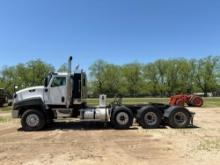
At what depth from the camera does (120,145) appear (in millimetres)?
12805

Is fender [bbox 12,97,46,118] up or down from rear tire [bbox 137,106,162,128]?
up

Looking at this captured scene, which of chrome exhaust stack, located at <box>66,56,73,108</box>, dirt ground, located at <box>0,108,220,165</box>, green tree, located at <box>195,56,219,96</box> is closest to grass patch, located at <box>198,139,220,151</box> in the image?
dirt ground, located at <box>0,108,220,165</box>

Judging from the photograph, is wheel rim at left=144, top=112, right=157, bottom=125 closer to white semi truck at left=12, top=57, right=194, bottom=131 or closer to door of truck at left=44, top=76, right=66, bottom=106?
white semi truck at left=12, top=57, right=194, bottom=131

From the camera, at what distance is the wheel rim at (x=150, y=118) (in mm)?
Result: 18406

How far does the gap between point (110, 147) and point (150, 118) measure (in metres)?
6.47

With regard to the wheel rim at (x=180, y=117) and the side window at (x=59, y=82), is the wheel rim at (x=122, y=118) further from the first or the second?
the side window at (x=59, y=82)

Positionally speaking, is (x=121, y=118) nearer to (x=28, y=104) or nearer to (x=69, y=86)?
(x=69, y=86)

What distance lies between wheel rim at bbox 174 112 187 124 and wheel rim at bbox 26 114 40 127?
23.2ft

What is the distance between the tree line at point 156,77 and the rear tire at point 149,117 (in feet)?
249

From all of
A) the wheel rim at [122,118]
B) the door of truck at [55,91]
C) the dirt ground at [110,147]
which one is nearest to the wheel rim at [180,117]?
the dirt ground at [110,147]

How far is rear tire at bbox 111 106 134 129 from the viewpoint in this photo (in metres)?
18.0

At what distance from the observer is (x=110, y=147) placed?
40.7 ft

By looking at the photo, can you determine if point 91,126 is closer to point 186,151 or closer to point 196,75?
point 186,151

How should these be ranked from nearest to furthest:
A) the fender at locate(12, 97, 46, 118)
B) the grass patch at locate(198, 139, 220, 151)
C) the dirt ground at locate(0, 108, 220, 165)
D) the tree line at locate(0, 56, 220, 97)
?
the dirt ground at locate(0, 108, 220, 165), the grass patch at locate(198, 139, 220, 151), the fender at locate(12, 97, 46, 118), the tree line at locate(0, 56, 220, 97)
